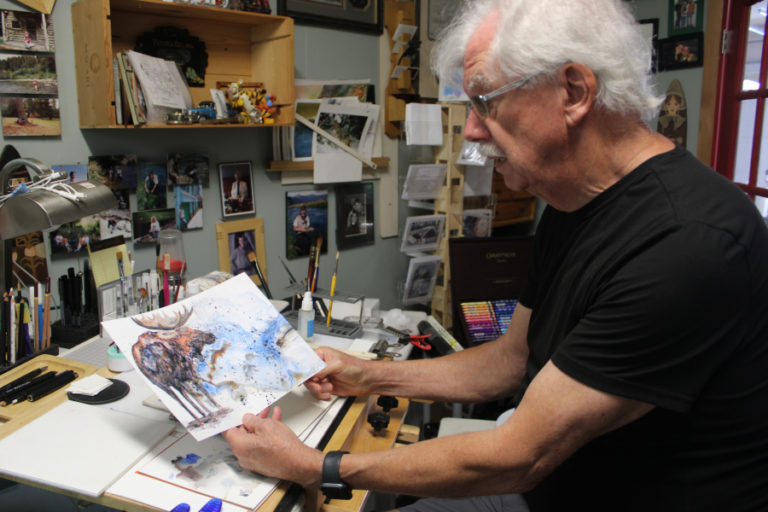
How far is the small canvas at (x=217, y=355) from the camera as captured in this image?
0.86 metres

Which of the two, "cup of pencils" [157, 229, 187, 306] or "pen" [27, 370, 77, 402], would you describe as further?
"cup of pencils" [157, 229, 187, 306]

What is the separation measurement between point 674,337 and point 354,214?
1733 millimetres

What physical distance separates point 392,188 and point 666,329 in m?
1.85

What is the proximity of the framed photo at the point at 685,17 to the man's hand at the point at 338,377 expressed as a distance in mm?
2123

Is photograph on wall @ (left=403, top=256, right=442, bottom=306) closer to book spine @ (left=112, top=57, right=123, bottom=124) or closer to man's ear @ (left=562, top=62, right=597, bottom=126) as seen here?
book spine @ (left=112, top=57, right=123, bottom=124)

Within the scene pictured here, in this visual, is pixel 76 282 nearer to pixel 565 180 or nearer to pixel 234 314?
pixel 234 314

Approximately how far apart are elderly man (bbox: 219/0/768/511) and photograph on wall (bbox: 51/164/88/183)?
1000 mm

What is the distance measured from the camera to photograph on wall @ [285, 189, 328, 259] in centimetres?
210

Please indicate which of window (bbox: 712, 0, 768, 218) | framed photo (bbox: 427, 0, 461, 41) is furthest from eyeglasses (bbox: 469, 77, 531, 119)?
framed photo (bbox: 427, 0, 461, 41)

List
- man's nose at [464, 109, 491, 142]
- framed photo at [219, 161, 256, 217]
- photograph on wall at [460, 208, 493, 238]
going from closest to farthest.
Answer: man's nose at [464, 109, 491, 142]
framed photo at [219, 161, 256, 217]
photograph on wall at [460, 208, 493, 238]

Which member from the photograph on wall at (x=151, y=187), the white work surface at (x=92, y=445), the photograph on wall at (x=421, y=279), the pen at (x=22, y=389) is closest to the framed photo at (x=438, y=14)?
the photograph on wall at (x=421, y=279)

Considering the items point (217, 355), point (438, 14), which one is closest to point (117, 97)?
point (217, 355)

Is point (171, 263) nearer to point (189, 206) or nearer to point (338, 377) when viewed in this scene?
point (189, 206)

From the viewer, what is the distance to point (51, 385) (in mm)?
1046
